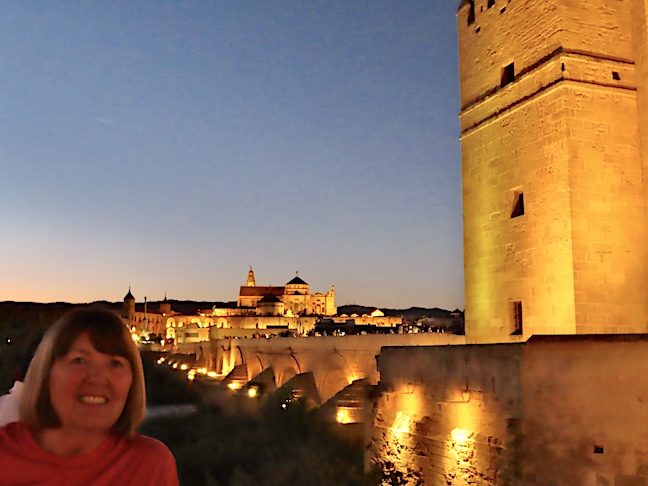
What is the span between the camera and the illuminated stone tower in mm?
11312

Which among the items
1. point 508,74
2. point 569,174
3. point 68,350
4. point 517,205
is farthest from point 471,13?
point 68,350

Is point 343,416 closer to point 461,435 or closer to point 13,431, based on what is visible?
point 461,435

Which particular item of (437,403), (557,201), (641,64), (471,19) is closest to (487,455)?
(437,403)

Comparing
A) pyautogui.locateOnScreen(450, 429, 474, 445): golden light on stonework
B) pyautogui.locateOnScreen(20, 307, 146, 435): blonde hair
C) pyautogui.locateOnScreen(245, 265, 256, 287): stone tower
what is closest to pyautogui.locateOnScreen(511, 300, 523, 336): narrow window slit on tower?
pyautogui.locateOnScreen(450, 429, 474, 445): golden light on stonework

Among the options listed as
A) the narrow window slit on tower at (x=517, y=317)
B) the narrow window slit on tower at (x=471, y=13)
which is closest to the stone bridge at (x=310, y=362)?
the narrow window slit on tower at (x=517, y=317)

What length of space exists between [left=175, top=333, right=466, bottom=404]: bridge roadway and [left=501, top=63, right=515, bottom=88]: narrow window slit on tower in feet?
19.9

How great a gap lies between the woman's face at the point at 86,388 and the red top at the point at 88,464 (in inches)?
3.6

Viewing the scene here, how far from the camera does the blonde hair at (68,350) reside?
2.03 meters

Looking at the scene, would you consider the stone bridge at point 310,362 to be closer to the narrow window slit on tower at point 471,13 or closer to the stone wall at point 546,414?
the stone wall at point 546,414

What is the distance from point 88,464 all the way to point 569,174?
1077cm

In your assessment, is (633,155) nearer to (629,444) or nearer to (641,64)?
(641,64)

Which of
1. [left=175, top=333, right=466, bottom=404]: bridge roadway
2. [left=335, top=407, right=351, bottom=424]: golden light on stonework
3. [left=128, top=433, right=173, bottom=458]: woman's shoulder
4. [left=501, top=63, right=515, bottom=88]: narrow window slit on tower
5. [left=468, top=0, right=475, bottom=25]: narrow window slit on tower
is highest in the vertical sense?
[left=468, top=0, right=475, bottom=25]: narrow window slit on tower

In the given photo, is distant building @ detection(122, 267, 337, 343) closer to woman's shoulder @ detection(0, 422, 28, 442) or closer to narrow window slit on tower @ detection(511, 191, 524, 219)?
narrow window slit on tower @ detection(511, 191, 524, 219)

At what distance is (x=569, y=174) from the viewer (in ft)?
37.2
